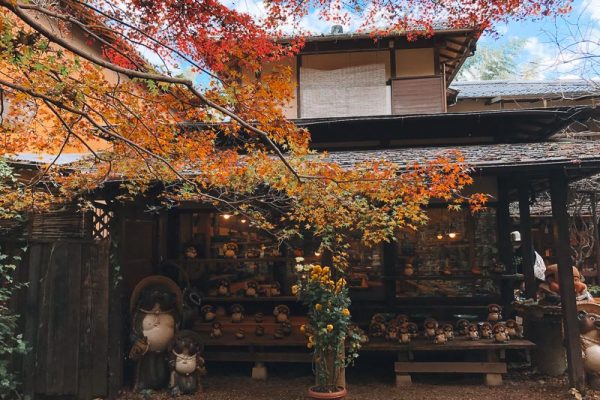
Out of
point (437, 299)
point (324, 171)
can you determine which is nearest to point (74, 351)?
point (324, 171)

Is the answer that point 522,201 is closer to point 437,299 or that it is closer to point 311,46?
point 437,299

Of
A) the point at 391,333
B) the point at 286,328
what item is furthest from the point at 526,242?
the point at 286,328

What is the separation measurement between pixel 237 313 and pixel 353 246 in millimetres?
2634

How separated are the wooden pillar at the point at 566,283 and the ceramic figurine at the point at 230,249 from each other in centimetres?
565

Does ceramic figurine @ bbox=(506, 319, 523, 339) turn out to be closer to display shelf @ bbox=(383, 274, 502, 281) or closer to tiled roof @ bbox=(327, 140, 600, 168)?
display shelf @ bbox=(383, 274, 502, 281)

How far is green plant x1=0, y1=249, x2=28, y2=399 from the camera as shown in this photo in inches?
211

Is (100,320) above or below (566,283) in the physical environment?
below

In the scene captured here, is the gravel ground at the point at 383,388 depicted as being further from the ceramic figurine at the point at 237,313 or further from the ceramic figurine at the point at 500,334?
the ceramic figurine at the point at 237,313

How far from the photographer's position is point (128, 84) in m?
5.46

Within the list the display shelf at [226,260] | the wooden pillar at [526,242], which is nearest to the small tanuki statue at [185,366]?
the display shelf at [226,260]

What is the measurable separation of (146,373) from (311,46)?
764cm

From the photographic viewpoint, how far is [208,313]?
26.0ft

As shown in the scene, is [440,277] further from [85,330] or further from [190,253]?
[85,330]

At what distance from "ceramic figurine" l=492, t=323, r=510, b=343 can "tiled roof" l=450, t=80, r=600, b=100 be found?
979 centimetres
